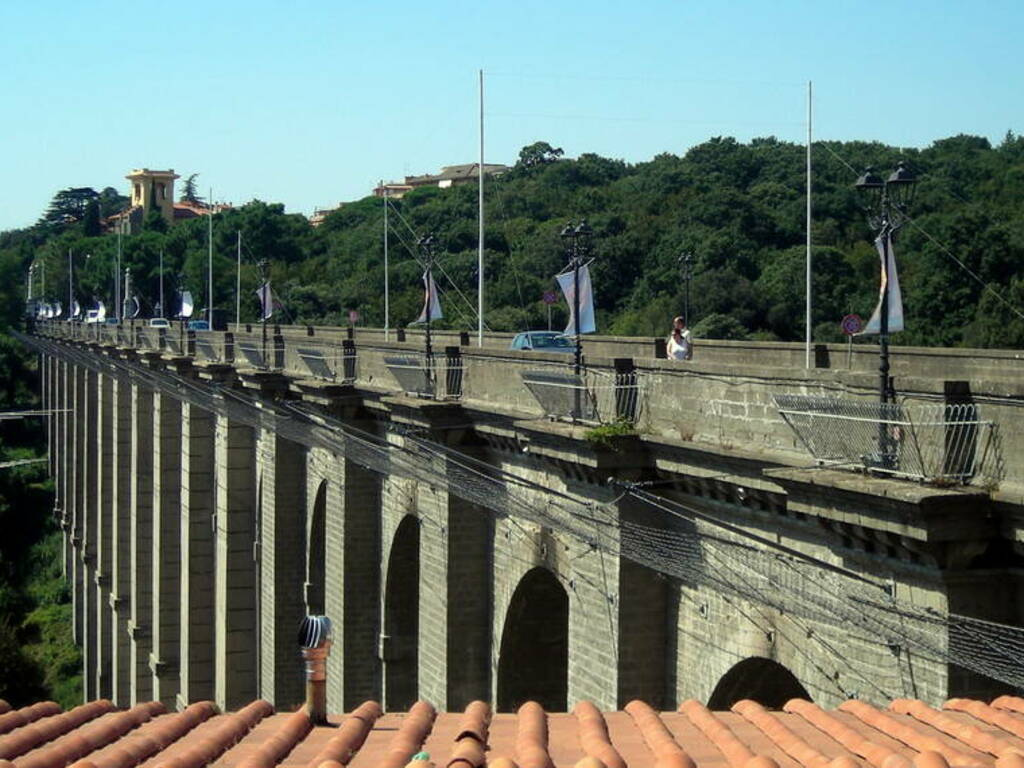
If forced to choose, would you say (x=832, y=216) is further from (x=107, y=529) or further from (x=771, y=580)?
(x=771, y=580)

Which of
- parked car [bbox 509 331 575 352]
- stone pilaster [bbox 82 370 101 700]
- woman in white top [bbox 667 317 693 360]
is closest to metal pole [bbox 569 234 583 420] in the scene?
woman in white top [bbox 667 317 693 360]

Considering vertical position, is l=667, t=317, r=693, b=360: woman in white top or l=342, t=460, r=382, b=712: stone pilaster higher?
l=667, t=317, r=693, b=360: woman in white top

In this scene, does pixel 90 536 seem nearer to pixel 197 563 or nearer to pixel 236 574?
pixel 197 563

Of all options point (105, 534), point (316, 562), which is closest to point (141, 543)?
point (105, 534)

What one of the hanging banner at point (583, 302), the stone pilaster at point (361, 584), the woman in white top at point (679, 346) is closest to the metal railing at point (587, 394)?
the hanging banner at point (583, 302)

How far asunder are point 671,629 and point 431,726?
168 inches

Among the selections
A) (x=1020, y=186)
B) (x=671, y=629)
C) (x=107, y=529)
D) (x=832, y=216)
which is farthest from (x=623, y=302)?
(x=671, y=629)

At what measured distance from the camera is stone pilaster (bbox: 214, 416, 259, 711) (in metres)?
32.4

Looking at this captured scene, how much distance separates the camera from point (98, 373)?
55625 millimetres

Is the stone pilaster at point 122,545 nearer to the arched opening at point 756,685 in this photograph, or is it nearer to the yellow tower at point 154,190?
the arched opening at point 756,685

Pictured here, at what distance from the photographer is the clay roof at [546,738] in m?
8.42

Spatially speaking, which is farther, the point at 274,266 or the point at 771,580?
the point at 274,266

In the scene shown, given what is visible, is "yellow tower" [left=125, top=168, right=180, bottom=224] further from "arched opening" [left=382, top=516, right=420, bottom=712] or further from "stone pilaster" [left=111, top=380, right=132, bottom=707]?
"arched opening" [left=382, top=516, right=420, bottom=712]

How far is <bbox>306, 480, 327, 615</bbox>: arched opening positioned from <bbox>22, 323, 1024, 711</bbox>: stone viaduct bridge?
4cm
